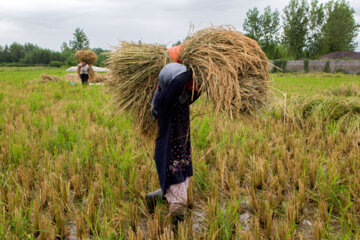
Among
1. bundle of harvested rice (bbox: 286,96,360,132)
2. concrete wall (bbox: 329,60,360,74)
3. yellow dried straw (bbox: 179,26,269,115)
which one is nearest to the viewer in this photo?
yellow dried straw (bbox: 179,26,269,115)

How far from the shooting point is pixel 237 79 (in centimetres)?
154

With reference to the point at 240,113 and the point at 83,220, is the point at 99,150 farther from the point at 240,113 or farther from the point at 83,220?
the point at 240,113

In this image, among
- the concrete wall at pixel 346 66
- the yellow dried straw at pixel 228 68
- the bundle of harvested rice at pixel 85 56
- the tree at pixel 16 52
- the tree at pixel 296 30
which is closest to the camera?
the yellow dried straw at pixel 228 68

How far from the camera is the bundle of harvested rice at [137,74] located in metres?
1.77

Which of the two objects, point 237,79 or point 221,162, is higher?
point 237,79

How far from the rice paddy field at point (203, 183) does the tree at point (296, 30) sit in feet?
110

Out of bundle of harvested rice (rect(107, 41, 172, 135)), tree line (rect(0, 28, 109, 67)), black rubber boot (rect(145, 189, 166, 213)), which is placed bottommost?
black rubber boot (rect(145, 189, 166, 213))

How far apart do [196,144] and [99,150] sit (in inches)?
43.1

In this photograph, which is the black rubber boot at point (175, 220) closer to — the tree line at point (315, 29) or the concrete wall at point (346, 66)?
the concrete wall at point (346, 66)

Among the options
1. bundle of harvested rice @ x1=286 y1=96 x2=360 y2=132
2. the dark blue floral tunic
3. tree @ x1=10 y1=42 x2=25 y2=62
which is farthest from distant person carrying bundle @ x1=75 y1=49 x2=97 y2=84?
tree @ x1=10 y1=42 x2=25 y2=62

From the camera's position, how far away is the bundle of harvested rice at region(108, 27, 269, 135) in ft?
4.95

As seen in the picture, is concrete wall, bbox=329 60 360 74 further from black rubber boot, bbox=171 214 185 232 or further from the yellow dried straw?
black rubber boot, bbox=171 214 185 232

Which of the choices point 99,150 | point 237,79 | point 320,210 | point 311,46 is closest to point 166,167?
point 237,79

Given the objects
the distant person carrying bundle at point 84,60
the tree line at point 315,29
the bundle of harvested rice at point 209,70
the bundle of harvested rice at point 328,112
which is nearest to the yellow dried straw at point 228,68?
the bundle of harvested rice at point 209,70
